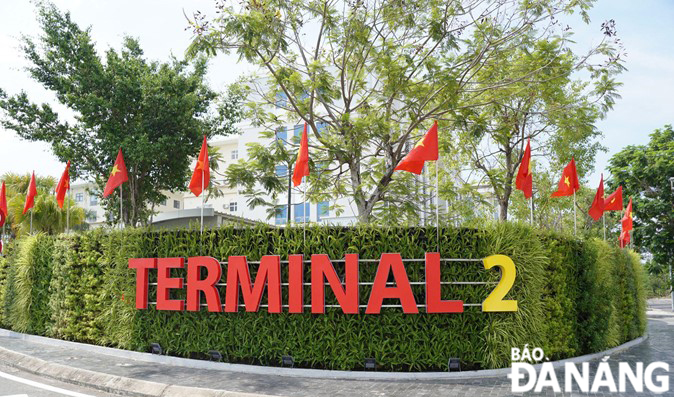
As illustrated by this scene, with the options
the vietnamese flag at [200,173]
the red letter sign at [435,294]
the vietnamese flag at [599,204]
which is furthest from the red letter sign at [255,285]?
the vietnamese flag at [599,204]

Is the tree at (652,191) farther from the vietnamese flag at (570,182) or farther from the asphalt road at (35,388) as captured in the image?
the asphalt road at (35,388)

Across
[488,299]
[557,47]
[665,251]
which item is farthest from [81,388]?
[665,251]

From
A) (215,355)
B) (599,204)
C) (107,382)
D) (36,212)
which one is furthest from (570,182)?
(36,212)

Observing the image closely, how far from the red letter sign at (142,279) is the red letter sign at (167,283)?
0.82 feet

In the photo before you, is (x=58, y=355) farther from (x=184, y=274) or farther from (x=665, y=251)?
(x=665, y=251)

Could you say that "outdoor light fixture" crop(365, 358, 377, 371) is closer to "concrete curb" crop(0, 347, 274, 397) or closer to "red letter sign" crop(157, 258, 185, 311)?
"concrete curb" crop(0, 347, 274, 397)

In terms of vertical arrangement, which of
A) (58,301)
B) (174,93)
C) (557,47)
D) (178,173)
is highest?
(174,93)

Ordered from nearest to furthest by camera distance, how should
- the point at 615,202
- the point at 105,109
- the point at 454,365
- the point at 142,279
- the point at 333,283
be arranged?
the point at 454,365 → the point at 333,283 → the point at 142,279 → the point at 615,202 → the point at 105,109

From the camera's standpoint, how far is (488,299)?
8.98 metres

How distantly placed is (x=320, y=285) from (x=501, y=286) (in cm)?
308

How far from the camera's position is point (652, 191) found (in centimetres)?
2766

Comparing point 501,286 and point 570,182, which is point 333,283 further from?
point 570,182

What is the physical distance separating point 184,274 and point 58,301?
161 inches

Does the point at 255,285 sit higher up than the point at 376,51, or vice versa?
the point at 376,51
